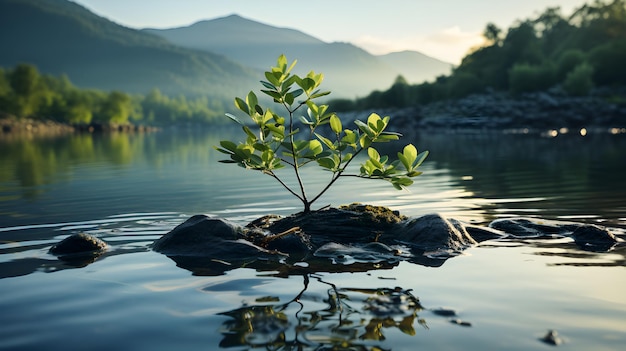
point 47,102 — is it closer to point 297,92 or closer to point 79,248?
point 79,248

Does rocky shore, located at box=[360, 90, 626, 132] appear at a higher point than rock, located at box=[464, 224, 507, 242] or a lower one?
higher

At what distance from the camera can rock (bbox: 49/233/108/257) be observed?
320 inches

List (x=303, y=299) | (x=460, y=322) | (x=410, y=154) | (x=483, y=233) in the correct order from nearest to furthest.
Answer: (x=460, y=322) → (x=303, y=299) → (x=410, y=154) → (x=483, y=233)

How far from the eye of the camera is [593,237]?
8.49 m

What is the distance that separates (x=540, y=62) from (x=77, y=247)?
381 feet

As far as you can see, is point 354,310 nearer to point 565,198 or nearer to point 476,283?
point 476,283

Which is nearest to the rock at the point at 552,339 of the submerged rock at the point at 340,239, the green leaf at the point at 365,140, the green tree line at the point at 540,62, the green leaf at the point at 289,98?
the submerged rock at the point at 340,239

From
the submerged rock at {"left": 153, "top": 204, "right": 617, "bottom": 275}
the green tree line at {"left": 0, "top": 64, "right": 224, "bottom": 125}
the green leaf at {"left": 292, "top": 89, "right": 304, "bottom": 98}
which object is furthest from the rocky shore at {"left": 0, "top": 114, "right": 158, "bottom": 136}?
the green leaf at {"left": 292, "top": 89, "right": 304, "bottom": 98}

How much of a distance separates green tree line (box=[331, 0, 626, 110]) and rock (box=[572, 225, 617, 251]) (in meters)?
85.8

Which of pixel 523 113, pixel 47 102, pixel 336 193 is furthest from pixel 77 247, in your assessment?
pixel 47 102

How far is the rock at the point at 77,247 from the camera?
813cm

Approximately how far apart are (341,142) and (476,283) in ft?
11.5

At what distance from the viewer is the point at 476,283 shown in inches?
242

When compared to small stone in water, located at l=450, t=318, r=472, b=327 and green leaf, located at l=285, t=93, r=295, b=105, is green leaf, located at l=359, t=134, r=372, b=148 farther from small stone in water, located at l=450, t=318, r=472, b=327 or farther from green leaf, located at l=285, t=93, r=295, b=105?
small stone in water, located at l=450, t=318, r=472, b=327
